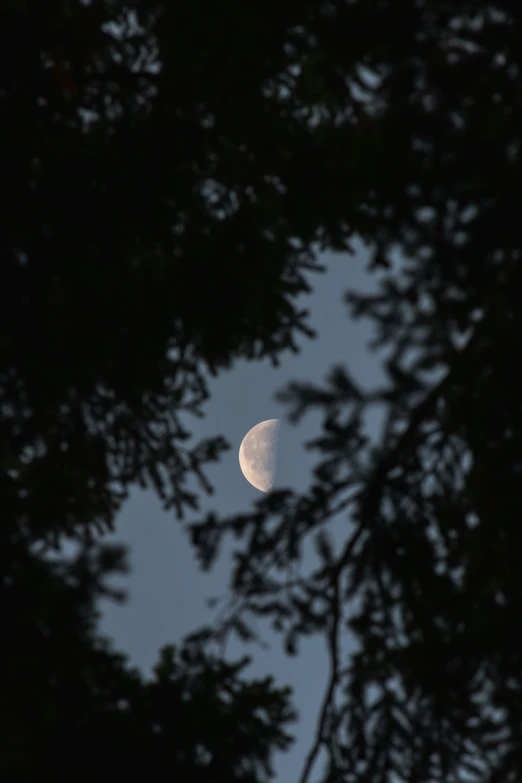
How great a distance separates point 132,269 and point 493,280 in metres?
2.78

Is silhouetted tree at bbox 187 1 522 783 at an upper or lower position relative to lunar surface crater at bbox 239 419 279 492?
lower

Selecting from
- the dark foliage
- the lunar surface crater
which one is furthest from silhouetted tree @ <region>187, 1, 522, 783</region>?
the lunar surface crater

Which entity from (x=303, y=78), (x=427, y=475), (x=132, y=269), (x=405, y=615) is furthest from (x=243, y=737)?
(x=303, y=78)

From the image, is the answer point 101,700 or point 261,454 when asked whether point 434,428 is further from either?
point 261,454

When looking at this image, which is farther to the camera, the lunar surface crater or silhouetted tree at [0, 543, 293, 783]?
the lunar surface crater

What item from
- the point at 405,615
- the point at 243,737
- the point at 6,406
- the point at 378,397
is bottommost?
the point at 243,737

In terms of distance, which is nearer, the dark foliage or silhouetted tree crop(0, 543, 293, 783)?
the dark foliage

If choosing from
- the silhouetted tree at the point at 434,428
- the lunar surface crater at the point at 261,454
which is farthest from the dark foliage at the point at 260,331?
the lunar surface crater at the point at 261,454

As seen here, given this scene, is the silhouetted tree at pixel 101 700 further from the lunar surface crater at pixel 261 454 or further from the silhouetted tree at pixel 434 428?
the lunar surface crater at pixel 261 454

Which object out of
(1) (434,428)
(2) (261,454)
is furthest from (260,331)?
(2) (261,454)

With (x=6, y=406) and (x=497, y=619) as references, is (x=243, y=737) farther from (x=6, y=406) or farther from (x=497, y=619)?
(x=6, y=406)

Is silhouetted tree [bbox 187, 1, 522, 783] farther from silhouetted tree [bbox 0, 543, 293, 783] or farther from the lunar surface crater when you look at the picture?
the lunar surface crater

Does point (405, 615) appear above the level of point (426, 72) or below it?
below

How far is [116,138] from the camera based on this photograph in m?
6.08
